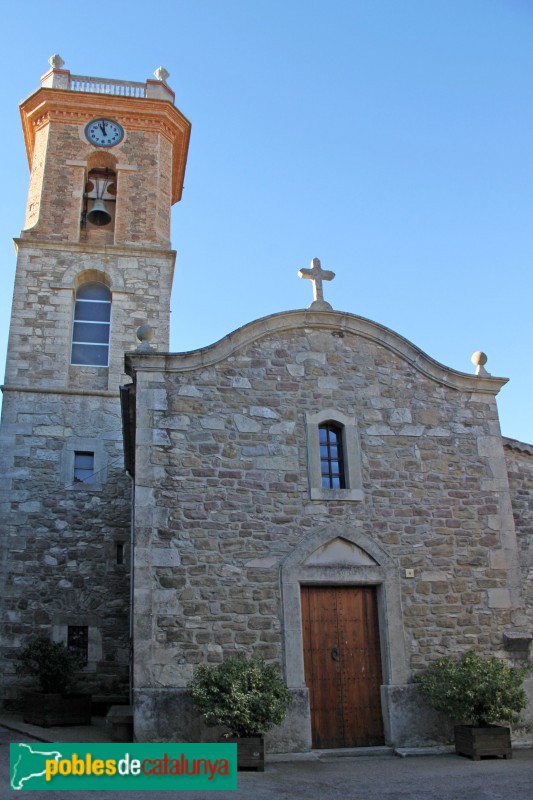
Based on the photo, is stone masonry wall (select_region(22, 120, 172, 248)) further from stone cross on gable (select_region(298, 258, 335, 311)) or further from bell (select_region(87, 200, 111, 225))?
stone cross on gable (select_region(298, 258, 335, 311))

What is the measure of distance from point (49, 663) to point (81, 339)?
7.68 m

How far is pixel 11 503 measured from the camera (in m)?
15.6

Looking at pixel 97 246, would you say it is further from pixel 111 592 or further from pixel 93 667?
pixel 93 667

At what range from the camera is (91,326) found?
17.9 metres

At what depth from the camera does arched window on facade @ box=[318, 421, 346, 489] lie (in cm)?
1096

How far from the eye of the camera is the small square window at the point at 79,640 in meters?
14.8

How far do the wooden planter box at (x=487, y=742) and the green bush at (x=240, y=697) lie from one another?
241 cm

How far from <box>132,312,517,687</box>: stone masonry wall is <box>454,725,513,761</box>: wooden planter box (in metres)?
1.20

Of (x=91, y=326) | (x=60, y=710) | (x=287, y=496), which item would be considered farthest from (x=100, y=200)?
(x=60, y=710)

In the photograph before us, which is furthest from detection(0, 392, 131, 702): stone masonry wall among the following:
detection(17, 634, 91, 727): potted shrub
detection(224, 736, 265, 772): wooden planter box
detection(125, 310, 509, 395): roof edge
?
detection(224, 736, 265, 772): wooden planter box

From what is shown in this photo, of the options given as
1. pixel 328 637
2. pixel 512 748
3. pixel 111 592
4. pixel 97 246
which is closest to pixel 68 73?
pixel 97 246

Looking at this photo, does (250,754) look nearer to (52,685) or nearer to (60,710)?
(60,710)

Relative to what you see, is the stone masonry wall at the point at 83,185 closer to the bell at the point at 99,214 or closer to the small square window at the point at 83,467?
the bell at the point at 99,214
